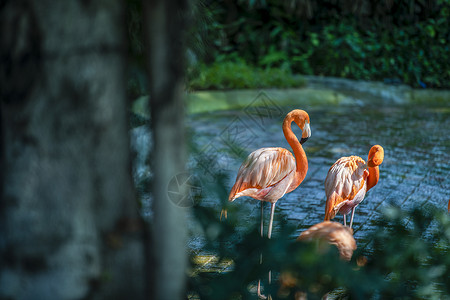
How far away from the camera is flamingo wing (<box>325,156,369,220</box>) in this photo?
11.1ft

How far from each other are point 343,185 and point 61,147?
2.16 metres

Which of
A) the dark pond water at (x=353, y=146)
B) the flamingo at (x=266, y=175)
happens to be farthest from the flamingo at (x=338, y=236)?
the flamingo at (x=266, y=175)

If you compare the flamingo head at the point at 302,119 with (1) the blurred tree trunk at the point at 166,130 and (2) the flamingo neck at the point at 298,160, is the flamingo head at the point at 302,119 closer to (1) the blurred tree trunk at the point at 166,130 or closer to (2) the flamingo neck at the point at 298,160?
(2) the flamingo neck at the point at 298,160

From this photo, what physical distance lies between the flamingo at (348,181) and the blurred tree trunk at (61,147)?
197cm

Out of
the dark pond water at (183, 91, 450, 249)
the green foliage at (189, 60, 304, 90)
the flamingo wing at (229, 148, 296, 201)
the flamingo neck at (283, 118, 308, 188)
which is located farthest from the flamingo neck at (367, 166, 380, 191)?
the green foliage at (189, 60, 304, 90)

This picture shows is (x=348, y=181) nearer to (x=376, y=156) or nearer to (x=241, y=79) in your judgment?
(x=376, y=156)

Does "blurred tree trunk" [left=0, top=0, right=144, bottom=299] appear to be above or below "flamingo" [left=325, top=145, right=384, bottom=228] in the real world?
above

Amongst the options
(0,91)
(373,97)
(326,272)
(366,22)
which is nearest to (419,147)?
(373,97)

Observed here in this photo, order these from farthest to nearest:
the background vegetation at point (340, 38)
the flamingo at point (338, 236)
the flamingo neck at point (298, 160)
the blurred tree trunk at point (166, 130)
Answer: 1. the background vegetation at point (340, 38)
2. the flamingo neck at point (298, 160)
3. the flamingo at point (338, 236)
4. the blurred tree trunk at point (166, 130)

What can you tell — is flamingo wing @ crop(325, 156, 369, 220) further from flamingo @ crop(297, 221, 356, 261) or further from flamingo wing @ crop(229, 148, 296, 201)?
flamingo @ crop(297, 221, 356, 261)

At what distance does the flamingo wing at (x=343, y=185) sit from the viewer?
337 cm

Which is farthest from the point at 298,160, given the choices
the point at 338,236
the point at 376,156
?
the point at 338,236

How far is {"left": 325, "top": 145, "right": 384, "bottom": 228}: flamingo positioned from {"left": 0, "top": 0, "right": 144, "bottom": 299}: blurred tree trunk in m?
1.97

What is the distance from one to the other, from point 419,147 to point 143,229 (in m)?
5.90
